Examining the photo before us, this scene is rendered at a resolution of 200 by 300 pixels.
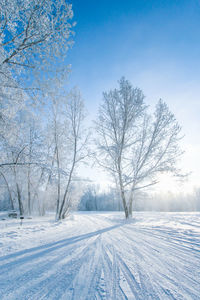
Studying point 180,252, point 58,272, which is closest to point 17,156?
point 58,272

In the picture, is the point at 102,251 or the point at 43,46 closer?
the point at 102,251

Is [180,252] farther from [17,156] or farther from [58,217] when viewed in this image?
[58,217]

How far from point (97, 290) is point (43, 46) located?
6040 millimetres

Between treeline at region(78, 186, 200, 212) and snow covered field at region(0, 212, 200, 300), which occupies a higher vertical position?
snow covered field at region(0, 212, 200, 300)

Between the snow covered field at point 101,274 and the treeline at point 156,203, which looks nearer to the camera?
the snow covered field at point 101,274

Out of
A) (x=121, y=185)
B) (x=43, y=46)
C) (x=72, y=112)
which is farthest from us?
(x=72, y=112)

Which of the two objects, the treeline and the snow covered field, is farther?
the treeline

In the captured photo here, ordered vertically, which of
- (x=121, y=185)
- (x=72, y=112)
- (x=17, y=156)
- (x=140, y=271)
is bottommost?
(x=140, y=271)

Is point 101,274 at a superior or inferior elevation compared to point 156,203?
superior

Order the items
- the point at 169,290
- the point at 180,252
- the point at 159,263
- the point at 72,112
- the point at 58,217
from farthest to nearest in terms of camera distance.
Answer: the point at 72,112, the point at 58,217, the point at 180,252, the point at 159,263, the point at 169,290

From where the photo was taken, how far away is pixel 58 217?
432 inches

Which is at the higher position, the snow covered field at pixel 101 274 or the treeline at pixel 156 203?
the snow covered field at pixel 101 274

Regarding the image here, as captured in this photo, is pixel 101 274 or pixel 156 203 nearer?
pixel 101 274

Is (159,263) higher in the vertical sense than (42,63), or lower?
lower
